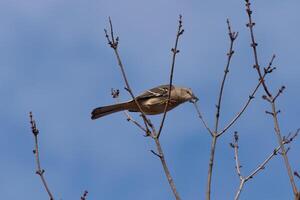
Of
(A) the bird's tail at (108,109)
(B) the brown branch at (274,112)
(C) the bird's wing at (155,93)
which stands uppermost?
(C) the bird's wing at (155,93)

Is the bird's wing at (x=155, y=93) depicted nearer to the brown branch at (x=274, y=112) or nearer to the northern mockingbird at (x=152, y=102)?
the northern mockingbird at (x=152, y=102)

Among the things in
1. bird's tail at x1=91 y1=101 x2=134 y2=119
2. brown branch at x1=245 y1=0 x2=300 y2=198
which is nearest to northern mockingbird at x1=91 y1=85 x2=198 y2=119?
bird's tail at x1=91 y1=101 x2=134 y2=119

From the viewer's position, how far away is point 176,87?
1055 centimetres

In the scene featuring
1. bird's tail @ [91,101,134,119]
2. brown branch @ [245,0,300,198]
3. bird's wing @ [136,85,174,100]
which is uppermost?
bird's wing @ [136,85,174,100]

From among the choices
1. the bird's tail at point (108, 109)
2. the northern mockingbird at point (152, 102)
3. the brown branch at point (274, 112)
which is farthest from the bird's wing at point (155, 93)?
the brown branch at point (274, 112)

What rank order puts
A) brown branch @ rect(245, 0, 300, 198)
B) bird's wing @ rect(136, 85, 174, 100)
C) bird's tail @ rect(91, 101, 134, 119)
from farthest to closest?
1. bird's wing @ rect(136, 85, 174, 100)
2. bird's tail @ rect(91, 101, 134, 119)
3. brown branch @ rect(245, 0, 300, 198)

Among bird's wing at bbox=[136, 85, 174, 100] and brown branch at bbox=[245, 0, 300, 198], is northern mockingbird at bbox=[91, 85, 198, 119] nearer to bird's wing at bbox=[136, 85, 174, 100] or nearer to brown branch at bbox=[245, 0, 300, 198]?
bird's wing at bbox=[136, 85, 174, 100]

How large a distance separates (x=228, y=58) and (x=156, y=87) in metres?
5.21

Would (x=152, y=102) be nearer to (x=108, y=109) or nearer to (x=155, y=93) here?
(x=155, y=93)

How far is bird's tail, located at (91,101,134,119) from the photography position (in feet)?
31.1

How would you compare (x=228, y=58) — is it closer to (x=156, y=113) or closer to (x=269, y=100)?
(x=269, y=100)

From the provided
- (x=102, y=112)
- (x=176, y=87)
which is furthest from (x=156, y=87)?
(x=102, y=112)

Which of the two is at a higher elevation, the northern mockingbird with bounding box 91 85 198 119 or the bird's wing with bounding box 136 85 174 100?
the bird's wing with bounding box 136 85 174 100

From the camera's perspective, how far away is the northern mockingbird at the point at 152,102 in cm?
955
